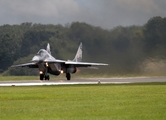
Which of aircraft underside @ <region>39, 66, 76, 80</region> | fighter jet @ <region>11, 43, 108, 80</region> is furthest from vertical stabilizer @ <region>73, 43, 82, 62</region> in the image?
aircraft underside @ <region>39, 66, 76, 80</region>

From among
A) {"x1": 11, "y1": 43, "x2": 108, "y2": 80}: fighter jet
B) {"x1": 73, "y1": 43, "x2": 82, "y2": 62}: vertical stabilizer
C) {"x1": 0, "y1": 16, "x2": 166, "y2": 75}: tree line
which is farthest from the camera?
{"x1": 73, "y1": 43, "x2": 82, "y2": 62}: vertical stabilizer

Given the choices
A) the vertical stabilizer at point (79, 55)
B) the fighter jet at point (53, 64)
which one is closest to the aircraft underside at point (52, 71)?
the fighter jet at point (53, 64)

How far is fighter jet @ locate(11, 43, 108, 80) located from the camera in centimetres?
6041

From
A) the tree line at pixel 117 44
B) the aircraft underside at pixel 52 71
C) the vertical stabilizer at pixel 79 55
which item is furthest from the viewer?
the vertical stabilizer at pixel 79 55

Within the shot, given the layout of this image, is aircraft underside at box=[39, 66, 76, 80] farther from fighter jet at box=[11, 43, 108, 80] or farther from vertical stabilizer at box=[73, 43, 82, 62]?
vertical stabilizer at box=[73, 43, 82, 62]

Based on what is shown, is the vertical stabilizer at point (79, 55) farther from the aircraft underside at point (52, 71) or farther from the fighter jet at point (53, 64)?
the aircraft underside at point (52, 71)

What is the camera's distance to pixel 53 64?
62594 mm

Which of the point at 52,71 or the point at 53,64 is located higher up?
the point at 53,64

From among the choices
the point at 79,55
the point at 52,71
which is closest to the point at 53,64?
the point at 52,71

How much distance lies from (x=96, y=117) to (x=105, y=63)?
146 feet

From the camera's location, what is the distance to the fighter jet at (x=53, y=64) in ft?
198

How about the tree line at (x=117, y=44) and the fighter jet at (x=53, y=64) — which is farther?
the fighter jet at (x=53, y=64)

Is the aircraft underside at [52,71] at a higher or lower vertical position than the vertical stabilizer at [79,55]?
lower

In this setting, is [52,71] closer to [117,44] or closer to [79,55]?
[79,55]
